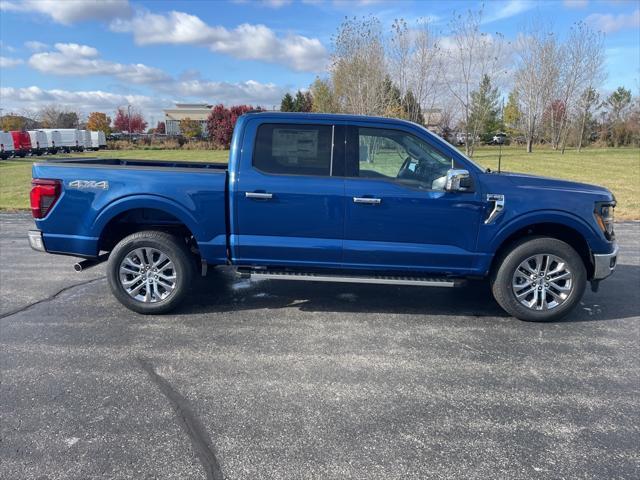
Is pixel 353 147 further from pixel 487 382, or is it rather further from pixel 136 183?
pixel 487 382

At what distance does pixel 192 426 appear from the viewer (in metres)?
2.96

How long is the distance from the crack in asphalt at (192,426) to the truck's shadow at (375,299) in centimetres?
149

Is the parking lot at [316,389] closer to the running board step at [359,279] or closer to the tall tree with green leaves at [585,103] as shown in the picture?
the running board step at [359,279]

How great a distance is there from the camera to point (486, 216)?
4.50m

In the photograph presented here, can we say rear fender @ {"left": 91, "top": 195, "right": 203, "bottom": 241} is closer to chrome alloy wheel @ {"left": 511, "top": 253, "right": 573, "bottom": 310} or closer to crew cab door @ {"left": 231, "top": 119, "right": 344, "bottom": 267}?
crew cab door @ {"left": 231, "top": 119, "right": 344, "bottom": 267}

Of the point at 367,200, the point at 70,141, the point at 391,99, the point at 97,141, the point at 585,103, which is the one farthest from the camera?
the point at 97,141

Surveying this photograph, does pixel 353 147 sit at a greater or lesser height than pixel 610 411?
greater

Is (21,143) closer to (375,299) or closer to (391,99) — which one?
(391,99)

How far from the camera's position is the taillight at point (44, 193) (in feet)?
15.1

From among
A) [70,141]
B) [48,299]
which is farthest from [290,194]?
[70,141]

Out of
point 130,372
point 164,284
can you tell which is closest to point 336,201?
point 164,284

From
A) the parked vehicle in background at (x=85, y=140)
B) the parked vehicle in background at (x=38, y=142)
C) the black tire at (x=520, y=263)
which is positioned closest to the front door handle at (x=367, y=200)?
the black tire at (x=520, y=263)

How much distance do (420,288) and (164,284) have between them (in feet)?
10.0

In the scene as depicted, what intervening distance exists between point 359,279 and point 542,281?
1.83 meters
